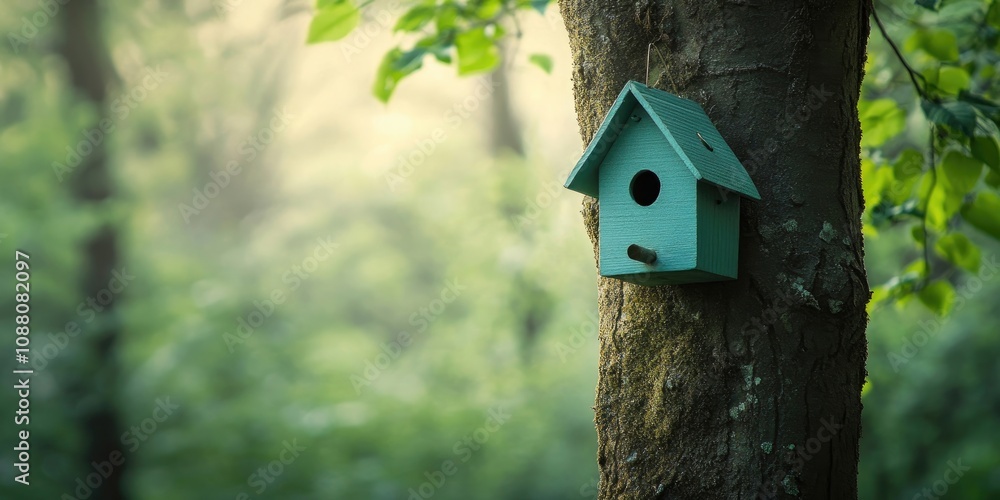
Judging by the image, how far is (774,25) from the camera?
5.02ft

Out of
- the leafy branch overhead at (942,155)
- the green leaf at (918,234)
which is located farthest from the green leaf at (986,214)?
the green leaf at (918,234)

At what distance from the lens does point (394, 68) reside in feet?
8.00

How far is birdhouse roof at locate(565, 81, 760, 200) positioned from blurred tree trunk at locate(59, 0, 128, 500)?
5.03m

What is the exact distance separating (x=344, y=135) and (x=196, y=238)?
8.93 feet

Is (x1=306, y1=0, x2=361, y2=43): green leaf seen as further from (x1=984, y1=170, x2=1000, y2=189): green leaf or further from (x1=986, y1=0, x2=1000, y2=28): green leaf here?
(x1=984, y1=170, x2=1000, y2=189): green leaf

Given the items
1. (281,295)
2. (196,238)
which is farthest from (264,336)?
(196,238)

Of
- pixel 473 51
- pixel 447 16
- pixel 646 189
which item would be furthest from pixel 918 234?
pixel 447 16

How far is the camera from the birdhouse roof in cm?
144

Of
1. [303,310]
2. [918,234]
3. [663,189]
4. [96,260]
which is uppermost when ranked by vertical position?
[303,310]

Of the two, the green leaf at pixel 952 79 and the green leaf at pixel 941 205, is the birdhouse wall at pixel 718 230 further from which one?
the green leaf at pixel 952 79

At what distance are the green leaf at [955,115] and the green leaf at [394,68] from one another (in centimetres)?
140

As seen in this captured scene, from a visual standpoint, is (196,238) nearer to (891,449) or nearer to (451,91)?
(451,91)

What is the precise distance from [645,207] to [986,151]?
1.04 m

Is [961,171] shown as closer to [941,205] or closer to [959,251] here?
[941,205]
